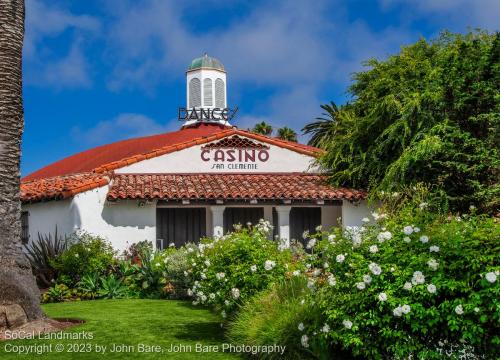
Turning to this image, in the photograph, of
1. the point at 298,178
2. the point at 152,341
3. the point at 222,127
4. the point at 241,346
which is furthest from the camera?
the point at 222,127

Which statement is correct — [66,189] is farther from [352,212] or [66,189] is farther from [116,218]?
[352,212]

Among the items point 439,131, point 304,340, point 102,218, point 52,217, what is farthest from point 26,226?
point 304,340

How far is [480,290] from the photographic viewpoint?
665cm

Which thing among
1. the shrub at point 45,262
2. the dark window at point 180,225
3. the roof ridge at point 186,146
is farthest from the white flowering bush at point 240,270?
the roof ridge at point 186,146

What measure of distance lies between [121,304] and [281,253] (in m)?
6.03

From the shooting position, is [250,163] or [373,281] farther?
[250,163]

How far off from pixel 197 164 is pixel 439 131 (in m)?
8.29

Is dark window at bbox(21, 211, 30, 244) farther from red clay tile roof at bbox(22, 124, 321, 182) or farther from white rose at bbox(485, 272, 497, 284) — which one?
white rose at bbox(485, 272, 497, 284)

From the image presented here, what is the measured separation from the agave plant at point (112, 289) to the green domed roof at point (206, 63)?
15.7 meters

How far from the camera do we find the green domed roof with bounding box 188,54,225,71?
31.2 metres

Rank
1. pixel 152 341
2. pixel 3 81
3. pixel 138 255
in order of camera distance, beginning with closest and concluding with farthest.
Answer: pixel 152 341, pixel 3 81, pixel 138 255

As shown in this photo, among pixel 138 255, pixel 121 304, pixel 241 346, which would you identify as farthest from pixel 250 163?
pixel 241 346

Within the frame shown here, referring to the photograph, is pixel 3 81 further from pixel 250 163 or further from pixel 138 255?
pixel 250 163

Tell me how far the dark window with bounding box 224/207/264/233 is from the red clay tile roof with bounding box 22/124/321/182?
2.54 meters
